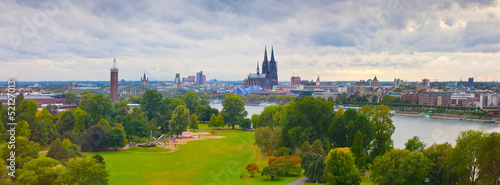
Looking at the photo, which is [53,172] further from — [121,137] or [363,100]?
[363,100]

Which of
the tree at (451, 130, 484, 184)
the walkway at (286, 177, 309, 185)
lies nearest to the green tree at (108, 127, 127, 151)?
the walkway at (286, 177, 309, 185)

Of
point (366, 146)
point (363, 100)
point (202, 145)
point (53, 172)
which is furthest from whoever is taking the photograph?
point (363, 100)

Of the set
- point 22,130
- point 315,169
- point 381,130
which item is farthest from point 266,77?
point 315,169

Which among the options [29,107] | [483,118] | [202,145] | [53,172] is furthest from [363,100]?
[53,172]

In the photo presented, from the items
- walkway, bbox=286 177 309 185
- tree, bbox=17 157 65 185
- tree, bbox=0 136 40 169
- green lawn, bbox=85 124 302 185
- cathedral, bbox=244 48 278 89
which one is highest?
cathedral, bbox=244 48 278 89

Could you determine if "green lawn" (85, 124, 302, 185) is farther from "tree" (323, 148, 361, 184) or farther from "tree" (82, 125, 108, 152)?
"tree" (323, 148, 361, 184)

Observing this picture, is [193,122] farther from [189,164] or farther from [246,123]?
[189,164]
